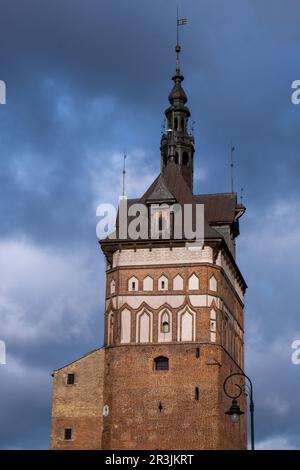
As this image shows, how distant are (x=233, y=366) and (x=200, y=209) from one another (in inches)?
388

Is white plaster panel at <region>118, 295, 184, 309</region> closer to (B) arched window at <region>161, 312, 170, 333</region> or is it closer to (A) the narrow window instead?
(B) arched window at <region>161, 312, 170, 333</region>

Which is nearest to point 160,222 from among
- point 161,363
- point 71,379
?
point 161,363

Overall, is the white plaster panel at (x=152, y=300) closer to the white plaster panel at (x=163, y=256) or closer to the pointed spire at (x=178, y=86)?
the white plaster panel at (x=163, y=256)

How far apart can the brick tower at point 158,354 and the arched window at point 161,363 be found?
0.29 ft

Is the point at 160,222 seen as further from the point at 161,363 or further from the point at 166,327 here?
the point at 161,363

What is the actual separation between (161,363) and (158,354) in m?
0.54

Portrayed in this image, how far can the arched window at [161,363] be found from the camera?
57906mm

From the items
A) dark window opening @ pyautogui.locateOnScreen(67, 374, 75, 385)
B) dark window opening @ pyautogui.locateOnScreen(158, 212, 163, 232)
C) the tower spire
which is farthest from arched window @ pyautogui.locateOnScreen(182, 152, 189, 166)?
dark window opening @ pyautogui.locateOnScreen(67, 374, 75, 385)

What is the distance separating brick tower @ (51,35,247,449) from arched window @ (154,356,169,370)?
0.29 feet

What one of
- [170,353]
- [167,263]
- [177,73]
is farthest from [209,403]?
[177,73]

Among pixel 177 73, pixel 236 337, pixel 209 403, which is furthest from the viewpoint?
pixel 177 73

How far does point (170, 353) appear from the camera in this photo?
5791cm

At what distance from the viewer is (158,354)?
58094mm

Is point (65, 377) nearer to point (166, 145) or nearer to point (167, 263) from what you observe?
point (167, 263)
